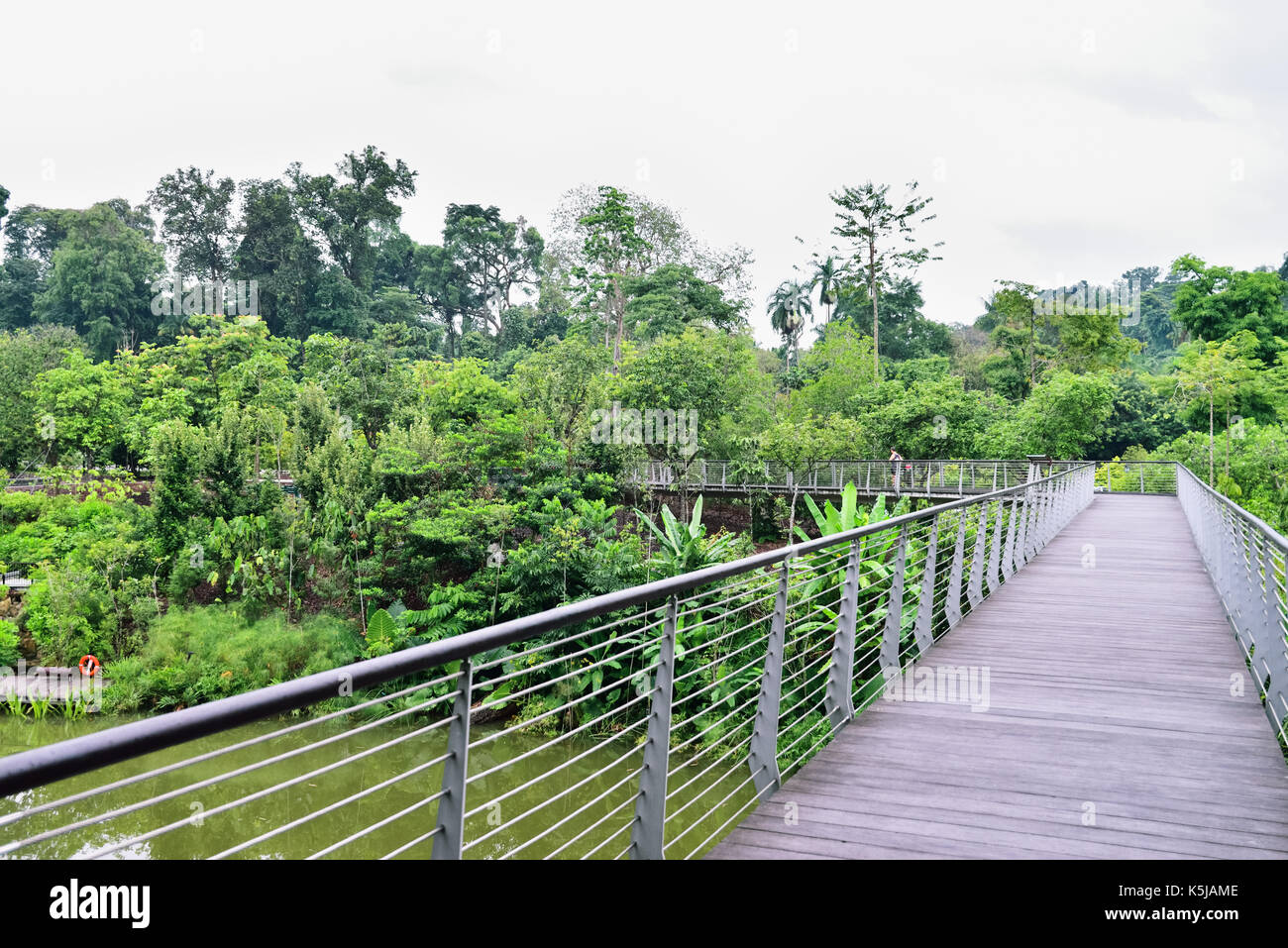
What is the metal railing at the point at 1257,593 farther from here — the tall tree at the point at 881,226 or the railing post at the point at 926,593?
the tall tree at the point at 881,226

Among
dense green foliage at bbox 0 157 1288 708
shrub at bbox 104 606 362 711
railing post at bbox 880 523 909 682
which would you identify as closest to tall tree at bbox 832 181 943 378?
dense green foliage at bbox 0 157 1288 708

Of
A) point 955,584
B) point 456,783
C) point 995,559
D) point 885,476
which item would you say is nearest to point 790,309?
point 885,476

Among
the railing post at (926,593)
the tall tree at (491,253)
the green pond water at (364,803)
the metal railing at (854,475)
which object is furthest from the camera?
the tall tree at (491,253)

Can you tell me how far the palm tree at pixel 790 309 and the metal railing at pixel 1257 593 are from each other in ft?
175

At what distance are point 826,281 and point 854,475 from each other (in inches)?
1185

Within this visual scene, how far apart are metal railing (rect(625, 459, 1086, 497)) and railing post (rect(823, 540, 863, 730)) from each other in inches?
921

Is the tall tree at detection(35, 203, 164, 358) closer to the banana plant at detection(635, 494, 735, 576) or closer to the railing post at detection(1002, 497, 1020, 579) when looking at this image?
the banana plant at detection(635, 494, 735, 576)

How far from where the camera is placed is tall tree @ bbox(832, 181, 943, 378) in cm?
4619

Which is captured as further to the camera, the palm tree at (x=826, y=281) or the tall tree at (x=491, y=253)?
the tall tree at (x=491, y=253)

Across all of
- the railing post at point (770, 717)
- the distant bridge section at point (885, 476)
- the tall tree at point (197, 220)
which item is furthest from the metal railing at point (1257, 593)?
the tall tree at point (197, 220)

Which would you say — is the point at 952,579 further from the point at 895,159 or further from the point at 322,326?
the point at 322,326

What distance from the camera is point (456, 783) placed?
2.16 m

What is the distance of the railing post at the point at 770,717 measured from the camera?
4.02m

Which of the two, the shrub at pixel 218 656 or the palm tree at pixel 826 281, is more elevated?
the palm tree at pixel 826 281
